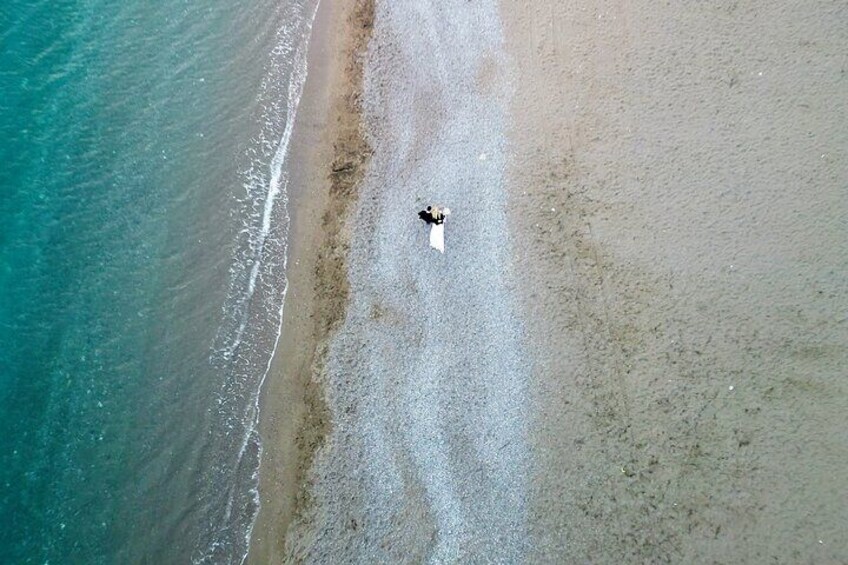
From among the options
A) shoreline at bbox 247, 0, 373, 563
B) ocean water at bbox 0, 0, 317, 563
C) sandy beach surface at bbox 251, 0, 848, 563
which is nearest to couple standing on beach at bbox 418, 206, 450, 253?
sandy beach surface at bbox 251, 0, 848, 563

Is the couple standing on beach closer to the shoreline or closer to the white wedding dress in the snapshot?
the white wedding dress

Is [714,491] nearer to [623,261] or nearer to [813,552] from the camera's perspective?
[813,552]

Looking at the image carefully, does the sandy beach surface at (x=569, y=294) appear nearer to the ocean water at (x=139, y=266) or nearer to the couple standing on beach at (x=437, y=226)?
the couple standing on beach at (x=437, y=226)

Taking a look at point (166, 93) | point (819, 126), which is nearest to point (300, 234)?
point (166, 93)

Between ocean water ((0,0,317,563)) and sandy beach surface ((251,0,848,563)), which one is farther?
ocean water ((0,0,317,563))

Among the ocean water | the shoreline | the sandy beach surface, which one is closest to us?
the sandy beach surface

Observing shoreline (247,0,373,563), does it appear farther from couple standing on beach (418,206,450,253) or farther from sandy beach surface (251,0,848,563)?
couple standing on beach (418,206,450,253)

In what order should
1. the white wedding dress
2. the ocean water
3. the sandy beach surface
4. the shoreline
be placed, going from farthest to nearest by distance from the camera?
the white wedding dress → the shoreline → the ocean water → the sandy beach surface
